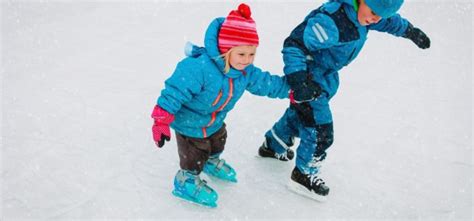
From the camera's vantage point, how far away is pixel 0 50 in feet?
15.9

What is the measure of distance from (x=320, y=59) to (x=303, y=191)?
0.96 metres

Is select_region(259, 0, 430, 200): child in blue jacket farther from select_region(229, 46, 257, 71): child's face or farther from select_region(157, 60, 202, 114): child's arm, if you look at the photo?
select_region(157, 60, 202, 114): child's arm

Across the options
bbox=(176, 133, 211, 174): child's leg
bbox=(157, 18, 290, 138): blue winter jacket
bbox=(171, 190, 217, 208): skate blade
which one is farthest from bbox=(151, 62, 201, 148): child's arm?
bbox=(171, 190, 217, 208): skate blade

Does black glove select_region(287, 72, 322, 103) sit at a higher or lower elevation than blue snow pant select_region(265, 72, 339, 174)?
higher

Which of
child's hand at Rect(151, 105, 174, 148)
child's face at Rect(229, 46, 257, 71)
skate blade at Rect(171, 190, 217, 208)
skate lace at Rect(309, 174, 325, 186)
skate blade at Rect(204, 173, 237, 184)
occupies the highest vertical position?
child's face at Rect(229, 46, 257, 71)

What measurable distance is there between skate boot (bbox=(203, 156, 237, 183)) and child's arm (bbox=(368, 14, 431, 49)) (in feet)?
4.40

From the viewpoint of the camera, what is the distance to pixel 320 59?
118 inches

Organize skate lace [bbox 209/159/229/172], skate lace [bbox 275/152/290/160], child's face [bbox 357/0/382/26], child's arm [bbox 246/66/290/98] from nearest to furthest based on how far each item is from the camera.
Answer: child's face [bbox 357/0/382/26], child's arm [bbox 246/66/290/98], skate lace [bbox 209/159/229/172], skate lace [bbox 275/152/290/160]

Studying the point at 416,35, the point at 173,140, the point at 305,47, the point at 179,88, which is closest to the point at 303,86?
the point at 305,47

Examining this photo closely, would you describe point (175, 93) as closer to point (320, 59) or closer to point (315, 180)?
point (320, 59)

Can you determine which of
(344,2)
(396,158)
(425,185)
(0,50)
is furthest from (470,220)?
(0,50)

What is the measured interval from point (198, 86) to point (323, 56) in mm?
803

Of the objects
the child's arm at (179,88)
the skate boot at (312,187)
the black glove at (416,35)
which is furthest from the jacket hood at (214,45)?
the black glove at (416,35)

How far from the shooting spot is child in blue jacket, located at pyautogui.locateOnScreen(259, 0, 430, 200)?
2.78 metres
